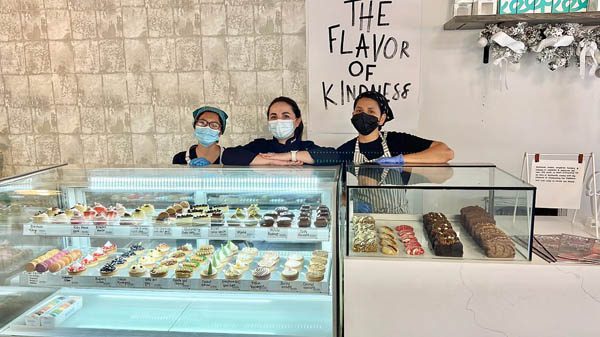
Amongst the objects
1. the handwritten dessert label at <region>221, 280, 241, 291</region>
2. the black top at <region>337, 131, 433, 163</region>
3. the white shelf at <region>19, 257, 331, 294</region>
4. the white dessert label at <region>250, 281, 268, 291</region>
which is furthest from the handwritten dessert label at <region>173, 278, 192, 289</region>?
the black top at <region>337, 131, 433, 163</region>

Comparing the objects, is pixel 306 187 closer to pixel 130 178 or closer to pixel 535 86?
pixel 130 178

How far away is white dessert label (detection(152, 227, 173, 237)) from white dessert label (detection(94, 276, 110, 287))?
12.4 inches

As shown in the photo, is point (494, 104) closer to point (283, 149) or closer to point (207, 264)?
point (283, 149)

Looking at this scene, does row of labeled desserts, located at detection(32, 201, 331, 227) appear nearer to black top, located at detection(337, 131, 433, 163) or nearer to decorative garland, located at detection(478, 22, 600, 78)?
black top, located at detection(337, 131, 433, 163)

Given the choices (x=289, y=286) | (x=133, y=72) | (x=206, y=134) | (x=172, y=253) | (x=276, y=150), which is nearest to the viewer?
(x=289, y=286)

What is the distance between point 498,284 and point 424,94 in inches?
78.7

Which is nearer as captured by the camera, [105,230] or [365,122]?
[105,230]

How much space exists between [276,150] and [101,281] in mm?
1256

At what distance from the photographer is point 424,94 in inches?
135

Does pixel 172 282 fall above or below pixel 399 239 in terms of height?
below

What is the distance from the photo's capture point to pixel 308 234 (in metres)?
1.82

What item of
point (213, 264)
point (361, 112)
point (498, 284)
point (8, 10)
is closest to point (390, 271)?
point (498, 284)

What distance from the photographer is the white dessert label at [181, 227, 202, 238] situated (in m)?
1.89

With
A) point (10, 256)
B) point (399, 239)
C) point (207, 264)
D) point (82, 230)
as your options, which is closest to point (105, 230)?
point (82, 230)
